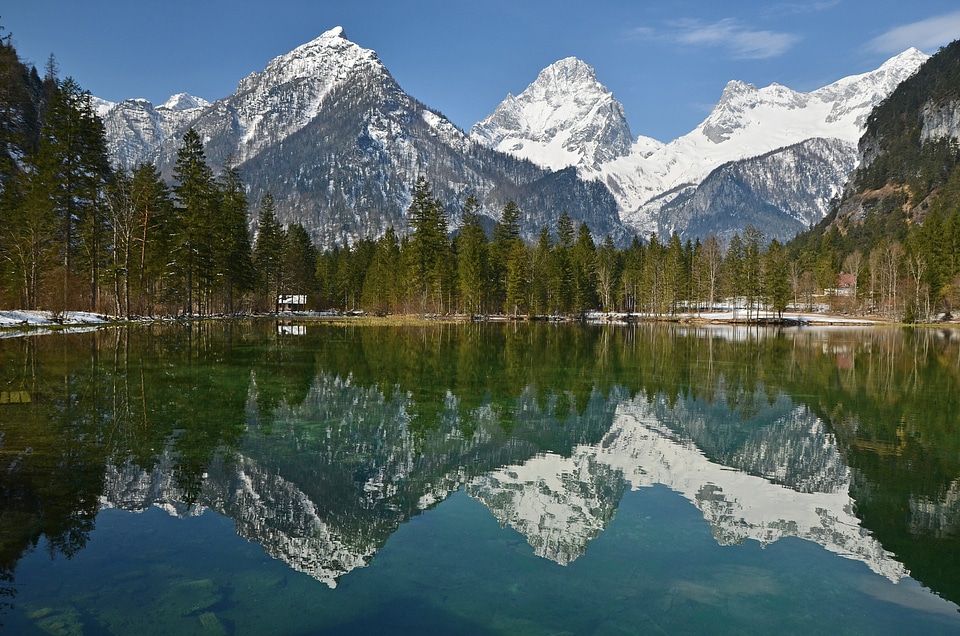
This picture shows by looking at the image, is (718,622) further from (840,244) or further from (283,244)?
(840,244)

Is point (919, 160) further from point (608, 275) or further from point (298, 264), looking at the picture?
point (298, 264)

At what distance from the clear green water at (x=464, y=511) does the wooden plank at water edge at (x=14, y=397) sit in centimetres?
11

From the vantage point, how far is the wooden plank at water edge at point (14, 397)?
13.8 metres

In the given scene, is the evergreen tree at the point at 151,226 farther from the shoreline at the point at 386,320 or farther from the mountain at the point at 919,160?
the mountain at the point at 919,160

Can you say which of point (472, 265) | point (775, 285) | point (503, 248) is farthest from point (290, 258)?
point (775, 285)

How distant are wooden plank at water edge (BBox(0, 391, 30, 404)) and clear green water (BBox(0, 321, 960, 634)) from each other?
11cm

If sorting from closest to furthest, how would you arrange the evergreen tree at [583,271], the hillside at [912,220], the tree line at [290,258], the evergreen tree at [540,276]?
the tree line at [290,258]
the hillside at [912,220]
the evergreen tree at [540,276]
the evergreen tree at [583,271]

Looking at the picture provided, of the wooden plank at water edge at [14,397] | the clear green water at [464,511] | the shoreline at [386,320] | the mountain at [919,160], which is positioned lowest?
the clear green water at [464,511]

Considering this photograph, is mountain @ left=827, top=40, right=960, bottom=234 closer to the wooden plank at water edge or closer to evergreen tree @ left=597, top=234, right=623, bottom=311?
evergreen tree @ left=597, top=234, right=623, bottom=311

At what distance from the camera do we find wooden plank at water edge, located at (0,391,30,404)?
45.2ft

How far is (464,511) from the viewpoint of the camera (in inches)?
336

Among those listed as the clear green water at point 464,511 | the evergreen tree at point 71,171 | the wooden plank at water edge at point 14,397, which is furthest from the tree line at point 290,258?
the clear green water at point 464,511

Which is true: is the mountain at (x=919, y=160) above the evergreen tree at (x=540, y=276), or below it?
above

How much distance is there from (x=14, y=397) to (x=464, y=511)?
1282 cm
